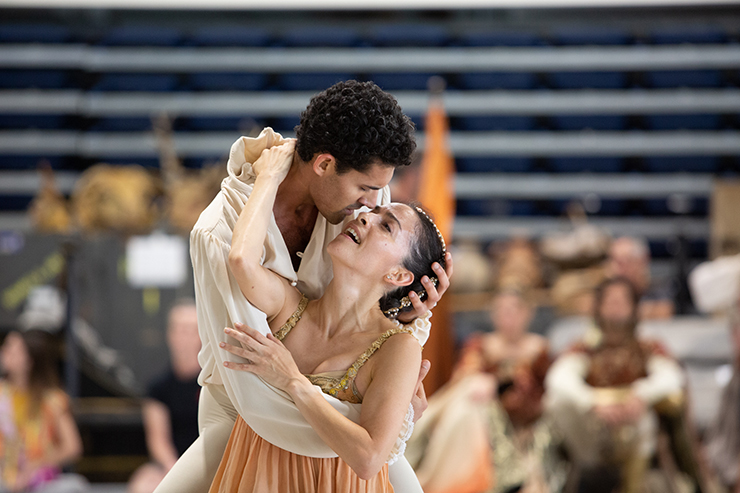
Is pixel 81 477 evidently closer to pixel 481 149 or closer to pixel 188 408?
pixel 188 408

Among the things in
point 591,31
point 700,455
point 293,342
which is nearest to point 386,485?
point 293,342

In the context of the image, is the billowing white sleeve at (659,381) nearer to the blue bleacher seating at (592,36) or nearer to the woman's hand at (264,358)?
the blue bleacher seating at (592,36)

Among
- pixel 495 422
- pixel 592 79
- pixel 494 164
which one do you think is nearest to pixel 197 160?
pixel 494 164

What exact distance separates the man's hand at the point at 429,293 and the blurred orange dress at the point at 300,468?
4.0 inches

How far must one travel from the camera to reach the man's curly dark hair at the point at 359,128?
5.50 ft

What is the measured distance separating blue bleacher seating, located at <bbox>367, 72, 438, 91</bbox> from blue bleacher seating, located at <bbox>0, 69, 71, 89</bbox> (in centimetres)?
294

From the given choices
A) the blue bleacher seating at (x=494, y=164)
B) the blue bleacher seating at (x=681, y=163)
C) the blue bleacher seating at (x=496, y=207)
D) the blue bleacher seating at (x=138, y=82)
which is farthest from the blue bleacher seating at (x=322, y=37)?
the blue bleacher seating at (x=681, y=163)

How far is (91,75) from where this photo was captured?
7.49 m

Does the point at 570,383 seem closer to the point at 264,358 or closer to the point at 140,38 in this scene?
the point at 264,358

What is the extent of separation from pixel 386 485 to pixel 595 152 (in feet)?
19.5

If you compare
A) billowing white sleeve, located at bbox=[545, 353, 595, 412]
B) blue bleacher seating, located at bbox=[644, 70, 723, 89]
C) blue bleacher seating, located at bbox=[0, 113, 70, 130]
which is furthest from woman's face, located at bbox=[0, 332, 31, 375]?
blue bleacher seating, located at bbox=[644, 70, 723, 89]

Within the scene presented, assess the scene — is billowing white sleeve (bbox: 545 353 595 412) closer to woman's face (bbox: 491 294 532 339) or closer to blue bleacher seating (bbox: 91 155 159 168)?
woman's face (bbox: 491 294 532 339)

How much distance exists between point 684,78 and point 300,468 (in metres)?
6.61

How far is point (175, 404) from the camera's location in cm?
523
